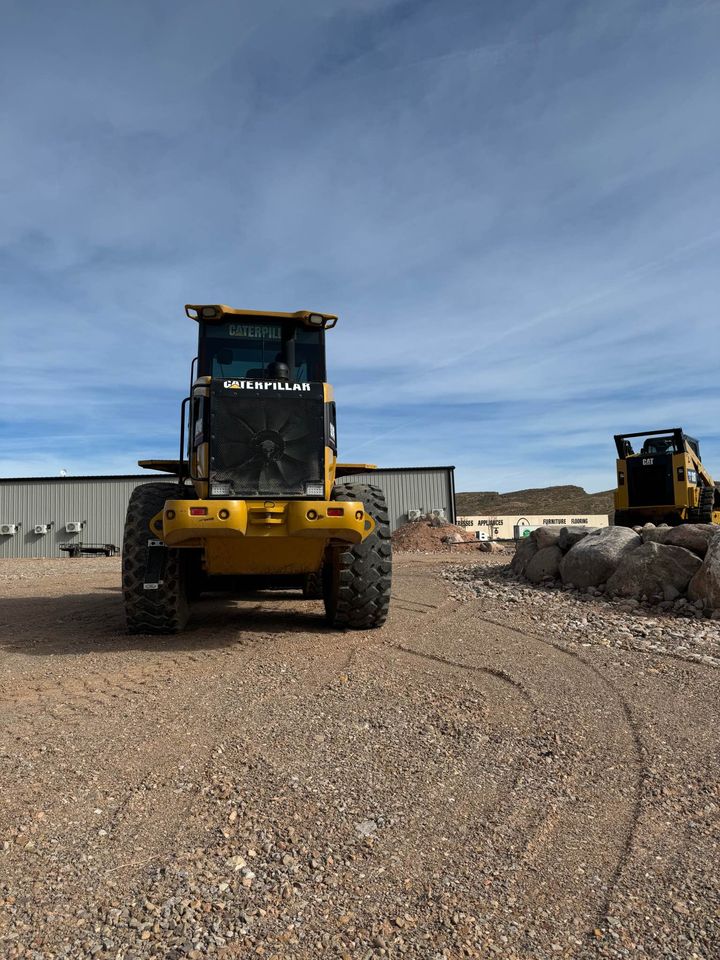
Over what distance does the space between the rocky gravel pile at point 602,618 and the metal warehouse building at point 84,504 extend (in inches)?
866

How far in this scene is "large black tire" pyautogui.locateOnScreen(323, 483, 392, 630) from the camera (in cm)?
693

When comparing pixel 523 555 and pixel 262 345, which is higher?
pixel 262 345

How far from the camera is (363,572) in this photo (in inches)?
274

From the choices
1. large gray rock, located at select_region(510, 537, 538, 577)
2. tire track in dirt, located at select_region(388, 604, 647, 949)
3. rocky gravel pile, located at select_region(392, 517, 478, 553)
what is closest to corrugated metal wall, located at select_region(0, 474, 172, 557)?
rocky gravel pile, located at select_region(392, 517, 478, 553)

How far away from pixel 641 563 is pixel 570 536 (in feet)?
6.85

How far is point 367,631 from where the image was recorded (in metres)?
7.33

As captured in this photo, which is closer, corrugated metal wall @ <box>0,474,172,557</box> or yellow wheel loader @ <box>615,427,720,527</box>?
yellow wheel loader @ <box>615,427,720,527</box>

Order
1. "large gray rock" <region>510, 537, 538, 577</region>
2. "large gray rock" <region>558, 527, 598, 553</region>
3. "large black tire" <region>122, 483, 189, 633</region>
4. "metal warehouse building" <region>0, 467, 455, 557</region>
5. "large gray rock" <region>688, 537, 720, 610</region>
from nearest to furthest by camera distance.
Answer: "large black tire" <region>122, 483, 189, 633</region>
"large gray rock" <region>688, 537, 720, 610</region>
"large gray rock" <region>558, 527, 598, 553</region>
"large gray rock" <region>510, 537, 538, 577</region>
"metal warehouse building" <region>0, 467, 455, 557</region>

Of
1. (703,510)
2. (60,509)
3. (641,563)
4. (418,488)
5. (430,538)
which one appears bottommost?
(430,538)

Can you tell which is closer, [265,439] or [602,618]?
[265,439]

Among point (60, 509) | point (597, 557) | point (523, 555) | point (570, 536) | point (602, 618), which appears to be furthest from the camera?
point (60, 509)

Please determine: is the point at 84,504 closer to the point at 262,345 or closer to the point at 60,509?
the point at 60,509

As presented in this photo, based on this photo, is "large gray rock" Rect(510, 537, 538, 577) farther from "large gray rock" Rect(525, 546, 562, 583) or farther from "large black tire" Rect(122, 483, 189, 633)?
"large black tire" Rect(122, 483, 189, 633)

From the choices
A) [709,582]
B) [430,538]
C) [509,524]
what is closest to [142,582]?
[709,582]
